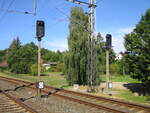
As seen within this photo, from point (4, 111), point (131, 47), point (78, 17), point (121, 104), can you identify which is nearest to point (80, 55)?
point (78, 17)

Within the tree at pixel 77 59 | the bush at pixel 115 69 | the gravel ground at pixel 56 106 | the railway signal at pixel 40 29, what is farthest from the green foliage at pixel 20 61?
the gravel ground at pixel 56 106

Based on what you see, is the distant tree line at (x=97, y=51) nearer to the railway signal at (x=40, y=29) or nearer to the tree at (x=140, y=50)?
the tree at (x=140, y=50)

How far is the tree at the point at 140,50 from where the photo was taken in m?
17.9

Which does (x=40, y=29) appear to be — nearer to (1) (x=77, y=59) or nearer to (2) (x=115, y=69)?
(1) (x=77, y=59)

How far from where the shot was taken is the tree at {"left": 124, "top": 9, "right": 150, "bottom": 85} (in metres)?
17.9

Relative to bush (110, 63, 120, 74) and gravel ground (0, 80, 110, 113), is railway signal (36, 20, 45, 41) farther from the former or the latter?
bush (110, 63, 120, 74)

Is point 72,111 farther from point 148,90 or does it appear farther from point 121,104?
point 148,90

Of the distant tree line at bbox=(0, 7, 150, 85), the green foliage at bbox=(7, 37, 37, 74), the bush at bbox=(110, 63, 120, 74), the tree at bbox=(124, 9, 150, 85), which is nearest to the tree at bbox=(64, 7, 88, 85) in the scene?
the distant tree line at bbox=(0, 7, 150, 85)

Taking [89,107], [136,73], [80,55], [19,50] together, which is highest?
[19,50]

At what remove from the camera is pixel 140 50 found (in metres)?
18.7

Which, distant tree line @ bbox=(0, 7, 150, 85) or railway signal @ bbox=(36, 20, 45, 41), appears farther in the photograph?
distant tree line @ bbox=(0, 7, 150, 85)

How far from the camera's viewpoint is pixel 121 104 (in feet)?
40.9

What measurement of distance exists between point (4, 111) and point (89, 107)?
4.63 m

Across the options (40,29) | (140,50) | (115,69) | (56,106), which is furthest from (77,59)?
(115,69)
